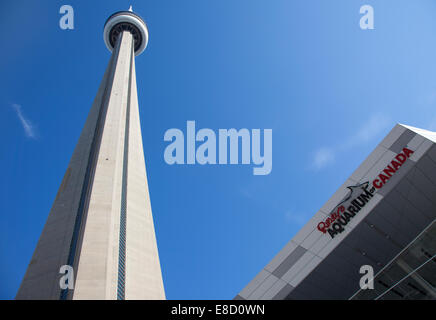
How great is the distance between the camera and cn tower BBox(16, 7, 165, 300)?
24984 mm

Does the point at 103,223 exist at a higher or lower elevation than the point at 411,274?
higher

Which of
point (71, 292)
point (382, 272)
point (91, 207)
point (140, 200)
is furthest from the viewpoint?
point (140, 200)

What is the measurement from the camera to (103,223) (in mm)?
28266

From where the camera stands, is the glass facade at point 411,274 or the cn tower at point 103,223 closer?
the glass facade at point 411,274

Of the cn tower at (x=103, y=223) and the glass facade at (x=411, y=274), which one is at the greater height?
the cn tower at (x=103, y=223)

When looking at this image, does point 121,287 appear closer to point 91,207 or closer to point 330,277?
point 91,207

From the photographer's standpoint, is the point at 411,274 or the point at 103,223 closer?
the point at 411,274

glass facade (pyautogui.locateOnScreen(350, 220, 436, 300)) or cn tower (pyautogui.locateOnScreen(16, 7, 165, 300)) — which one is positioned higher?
cn tower (pyautogui.locateOnScreen(16, 7, 165, 300))

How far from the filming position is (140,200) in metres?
36.5

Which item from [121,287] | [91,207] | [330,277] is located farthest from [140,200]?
[330,277]

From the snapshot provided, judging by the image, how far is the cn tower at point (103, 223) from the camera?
984 inches

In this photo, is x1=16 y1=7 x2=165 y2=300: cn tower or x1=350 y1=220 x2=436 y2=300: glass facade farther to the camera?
x1=16 y1=7 x2=165 y2=300: cn tower
